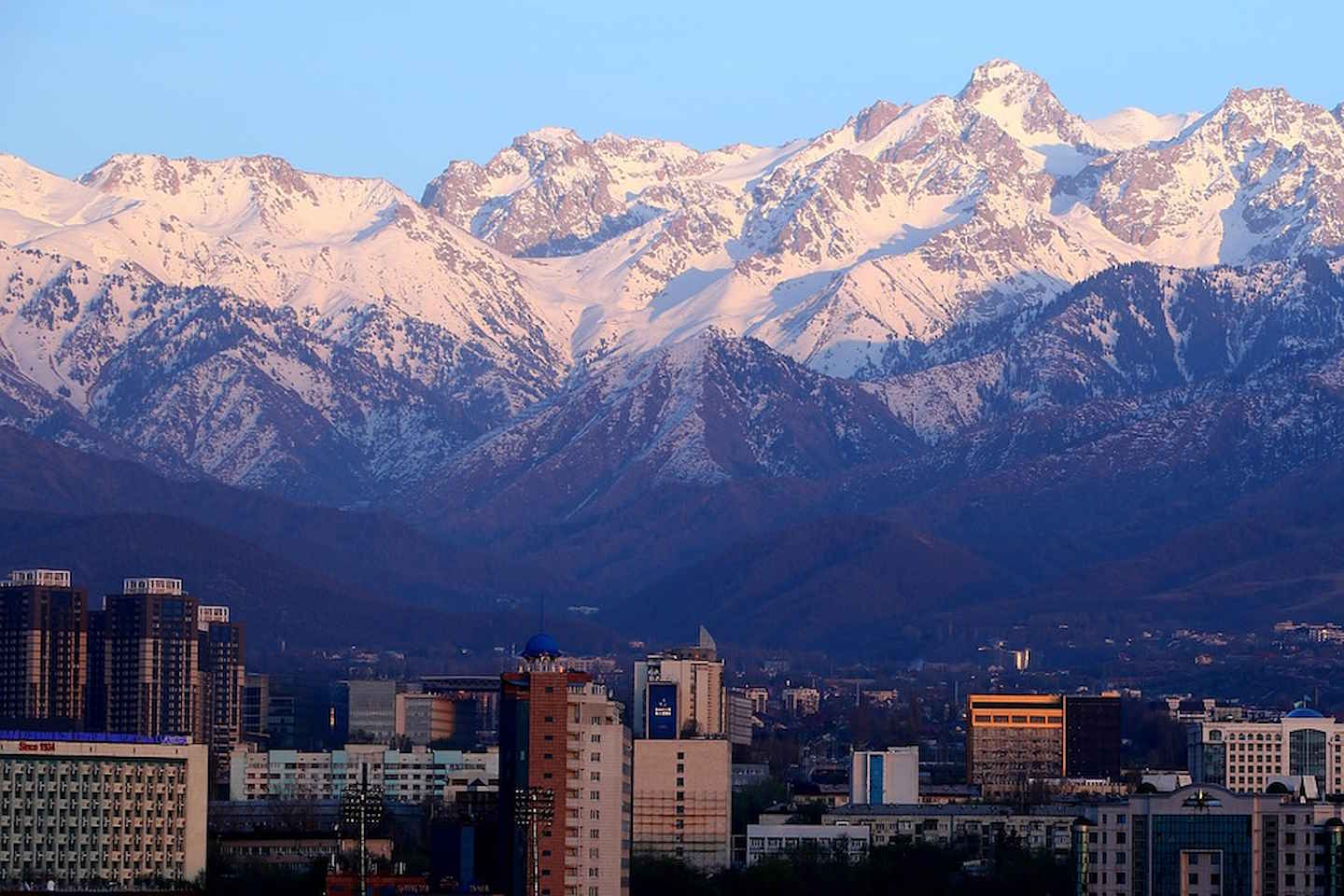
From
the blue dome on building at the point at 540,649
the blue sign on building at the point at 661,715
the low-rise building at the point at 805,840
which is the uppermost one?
the blue dome on building at the point at 540,649

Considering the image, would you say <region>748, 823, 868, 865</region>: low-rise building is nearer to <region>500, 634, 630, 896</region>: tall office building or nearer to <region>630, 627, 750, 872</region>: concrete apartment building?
<region>630, 627, 750, 872</region>: concrete apartment building

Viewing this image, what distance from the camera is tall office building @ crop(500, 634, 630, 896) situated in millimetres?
132625

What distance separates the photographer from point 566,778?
440 feet

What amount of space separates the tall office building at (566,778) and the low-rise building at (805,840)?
31169 mm

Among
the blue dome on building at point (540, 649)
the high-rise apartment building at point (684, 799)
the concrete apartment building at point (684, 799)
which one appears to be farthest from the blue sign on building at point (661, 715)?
the blue dome on building at point (540, 649)

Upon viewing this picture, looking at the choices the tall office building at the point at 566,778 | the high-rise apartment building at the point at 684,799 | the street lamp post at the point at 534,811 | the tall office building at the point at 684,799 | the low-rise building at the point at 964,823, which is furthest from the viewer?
the low-rise building at the point at 964,823

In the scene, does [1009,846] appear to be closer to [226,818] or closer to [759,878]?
[759,878]

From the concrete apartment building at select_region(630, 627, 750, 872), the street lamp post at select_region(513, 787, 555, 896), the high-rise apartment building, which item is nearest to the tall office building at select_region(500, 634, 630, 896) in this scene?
the street lamp post at select_region(513, 787, 555, 896)

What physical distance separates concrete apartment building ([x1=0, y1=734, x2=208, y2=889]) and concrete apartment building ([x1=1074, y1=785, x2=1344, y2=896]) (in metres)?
34.9

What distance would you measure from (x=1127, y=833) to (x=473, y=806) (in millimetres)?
35616

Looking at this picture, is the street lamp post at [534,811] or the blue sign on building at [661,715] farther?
the blue sign on building at [661,715]

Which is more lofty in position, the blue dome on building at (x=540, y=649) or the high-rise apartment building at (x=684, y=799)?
the blue dome on building at (x=540, y=649)

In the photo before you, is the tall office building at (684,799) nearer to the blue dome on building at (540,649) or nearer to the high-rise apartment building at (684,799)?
the high-rise apartment building at (684,799)

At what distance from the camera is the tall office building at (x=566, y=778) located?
133 metres
